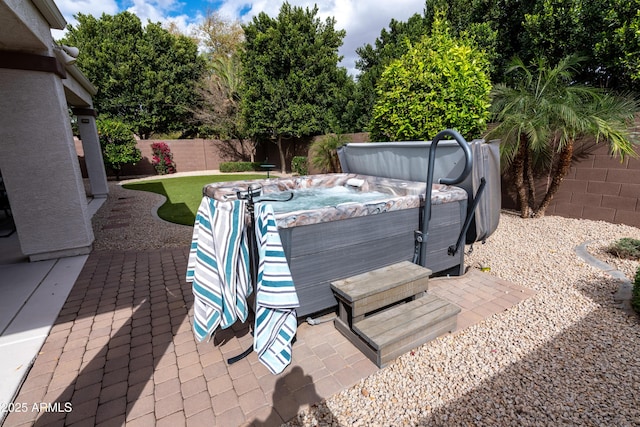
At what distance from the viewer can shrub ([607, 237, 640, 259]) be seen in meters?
3.49

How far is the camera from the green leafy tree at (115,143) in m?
12.7

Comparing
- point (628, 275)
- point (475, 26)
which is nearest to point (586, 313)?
point (628, 275)

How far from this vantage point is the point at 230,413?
1686 mm

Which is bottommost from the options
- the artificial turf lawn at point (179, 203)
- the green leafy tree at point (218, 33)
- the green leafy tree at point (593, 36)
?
the artificial turf lawn at point (179, 203)

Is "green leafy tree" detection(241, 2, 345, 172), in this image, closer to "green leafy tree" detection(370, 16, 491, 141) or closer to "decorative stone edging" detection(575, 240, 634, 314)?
"green leafy tree" detection(370, 16, 491, 141)

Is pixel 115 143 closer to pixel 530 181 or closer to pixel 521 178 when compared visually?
pixel 521 178

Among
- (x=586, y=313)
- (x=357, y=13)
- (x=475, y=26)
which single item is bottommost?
(x=586, y=313)

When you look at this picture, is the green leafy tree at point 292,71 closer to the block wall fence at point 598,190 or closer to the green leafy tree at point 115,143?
the green leafy tree at point 115,143

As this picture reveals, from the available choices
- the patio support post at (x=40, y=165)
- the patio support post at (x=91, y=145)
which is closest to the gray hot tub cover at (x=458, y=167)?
the patio support post at (x=40, y=165)

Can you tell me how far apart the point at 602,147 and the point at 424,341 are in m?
5.05

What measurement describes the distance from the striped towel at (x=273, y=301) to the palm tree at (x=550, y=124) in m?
4.54

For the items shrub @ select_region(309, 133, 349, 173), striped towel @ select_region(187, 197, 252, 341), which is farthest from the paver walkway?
shrub @ select_region(309, 133, 349, 173)

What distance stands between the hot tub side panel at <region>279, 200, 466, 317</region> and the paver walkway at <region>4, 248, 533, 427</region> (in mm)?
392

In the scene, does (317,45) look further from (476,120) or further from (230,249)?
(230,249)
